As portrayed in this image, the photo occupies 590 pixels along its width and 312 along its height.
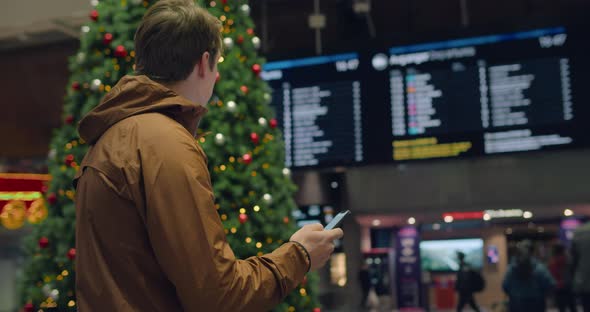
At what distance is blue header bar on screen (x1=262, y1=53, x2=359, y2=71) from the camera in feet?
20.0

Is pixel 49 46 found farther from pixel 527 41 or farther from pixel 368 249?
pixel 368 249

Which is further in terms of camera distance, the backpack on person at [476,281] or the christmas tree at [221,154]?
the backpack on person at [476,281]

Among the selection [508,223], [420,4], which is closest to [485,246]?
[508,223]

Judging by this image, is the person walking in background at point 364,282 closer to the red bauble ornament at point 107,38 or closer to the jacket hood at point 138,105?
the red bauble ornament at point 107,38

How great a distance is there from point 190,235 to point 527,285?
601 centimetres

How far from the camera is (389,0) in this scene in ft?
26.1

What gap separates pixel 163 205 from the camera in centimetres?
109

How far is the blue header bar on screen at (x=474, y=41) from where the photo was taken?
18.0 ft

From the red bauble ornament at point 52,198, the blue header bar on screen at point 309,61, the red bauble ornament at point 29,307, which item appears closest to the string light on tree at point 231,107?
the red bauble ornament at point 52,198

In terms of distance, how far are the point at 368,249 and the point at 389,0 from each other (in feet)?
37.7

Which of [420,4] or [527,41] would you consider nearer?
[527,41]

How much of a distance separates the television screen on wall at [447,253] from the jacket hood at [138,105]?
696 inches

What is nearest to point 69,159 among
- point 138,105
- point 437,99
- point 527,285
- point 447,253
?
point 138,105

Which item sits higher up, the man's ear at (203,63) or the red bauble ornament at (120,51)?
the red bauble ornament at (120,51)
